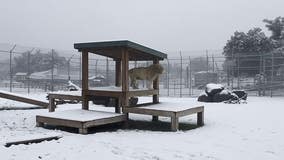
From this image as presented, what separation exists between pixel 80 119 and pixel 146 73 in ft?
9.70

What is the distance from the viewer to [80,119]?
24.2 ft

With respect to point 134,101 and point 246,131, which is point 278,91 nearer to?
point 134,101

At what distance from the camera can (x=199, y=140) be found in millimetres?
6789

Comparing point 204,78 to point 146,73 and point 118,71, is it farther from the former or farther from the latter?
point 146,73

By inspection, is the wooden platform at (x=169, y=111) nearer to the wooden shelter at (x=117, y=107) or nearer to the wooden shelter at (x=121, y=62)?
the wooden shelter at (x=117, y=107)

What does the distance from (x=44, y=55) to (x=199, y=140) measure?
79.9 feet

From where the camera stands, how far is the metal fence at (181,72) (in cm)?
2274

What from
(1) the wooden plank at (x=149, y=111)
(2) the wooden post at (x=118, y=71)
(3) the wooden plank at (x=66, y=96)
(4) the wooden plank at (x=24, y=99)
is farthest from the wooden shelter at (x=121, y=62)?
(4) the wooden plank at (x=24, y=99)

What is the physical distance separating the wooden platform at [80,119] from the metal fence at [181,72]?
12.3 metres

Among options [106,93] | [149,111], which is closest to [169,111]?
[149,111]

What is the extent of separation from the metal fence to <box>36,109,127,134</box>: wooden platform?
484 inches

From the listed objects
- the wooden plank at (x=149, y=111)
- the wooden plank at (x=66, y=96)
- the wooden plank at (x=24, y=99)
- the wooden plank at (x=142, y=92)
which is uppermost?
the wooden plank at (x=142, y=92)

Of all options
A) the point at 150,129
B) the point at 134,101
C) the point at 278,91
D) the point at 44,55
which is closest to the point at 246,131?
the point at 150,129

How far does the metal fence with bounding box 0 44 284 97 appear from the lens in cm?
2274
